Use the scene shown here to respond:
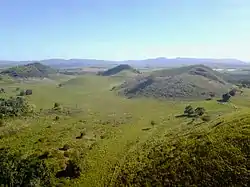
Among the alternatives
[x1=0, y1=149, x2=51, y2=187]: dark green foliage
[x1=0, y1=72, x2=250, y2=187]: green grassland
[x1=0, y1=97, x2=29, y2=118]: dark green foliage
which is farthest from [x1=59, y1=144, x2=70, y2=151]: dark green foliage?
[x1=0, y1=97, x2=29, y2=118]: dark green foliage

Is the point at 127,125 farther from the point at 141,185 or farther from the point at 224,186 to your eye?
the point at 224,186

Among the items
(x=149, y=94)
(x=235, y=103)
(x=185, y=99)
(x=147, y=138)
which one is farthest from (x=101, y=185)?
(x=149, y=94)

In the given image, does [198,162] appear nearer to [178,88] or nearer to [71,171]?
[71,171]

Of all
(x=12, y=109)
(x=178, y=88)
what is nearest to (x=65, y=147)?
(x=12, y=109)

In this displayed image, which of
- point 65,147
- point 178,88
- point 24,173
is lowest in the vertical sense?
point 65,147

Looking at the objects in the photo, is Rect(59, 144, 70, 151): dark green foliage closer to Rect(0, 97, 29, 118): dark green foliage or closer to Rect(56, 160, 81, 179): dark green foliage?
Rect(56, 160, 81, 179): dark green foliage

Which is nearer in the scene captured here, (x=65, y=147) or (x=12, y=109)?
(x=65, y=147)

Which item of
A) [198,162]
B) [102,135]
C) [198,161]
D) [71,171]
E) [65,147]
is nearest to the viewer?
[198,162]
